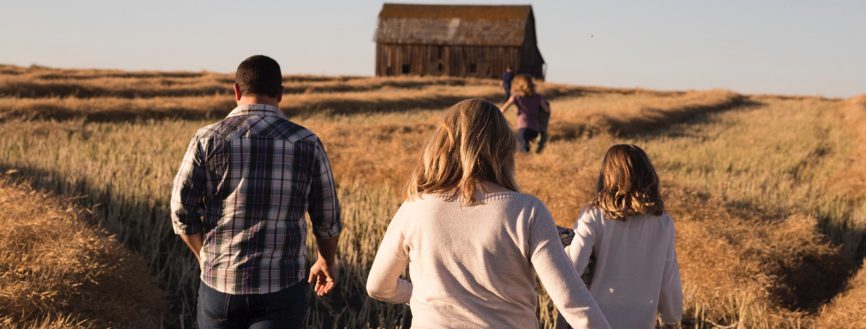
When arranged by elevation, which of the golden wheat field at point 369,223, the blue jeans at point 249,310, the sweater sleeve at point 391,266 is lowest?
the golden wheat field at point 369,223

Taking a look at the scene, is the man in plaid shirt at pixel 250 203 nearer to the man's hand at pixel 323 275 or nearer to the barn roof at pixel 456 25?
the man's hand at pixel 323 275

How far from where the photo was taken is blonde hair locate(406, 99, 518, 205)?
193 centimetres

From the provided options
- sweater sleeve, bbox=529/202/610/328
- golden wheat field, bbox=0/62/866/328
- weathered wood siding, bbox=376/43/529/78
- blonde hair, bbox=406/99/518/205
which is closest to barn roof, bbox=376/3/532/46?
weathered wood siding, bbox=376/43/529/78

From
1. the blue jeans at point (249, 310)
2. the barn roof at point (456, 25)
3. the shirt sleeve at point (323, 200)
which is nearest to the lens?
the blue jeans at point (249, 310)

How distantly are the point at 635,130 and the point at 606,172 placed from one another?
50.3 feet

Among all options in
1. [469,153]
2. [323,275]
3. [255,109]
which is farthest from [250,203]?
[469,153]

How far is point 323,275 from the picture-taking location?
114 inches

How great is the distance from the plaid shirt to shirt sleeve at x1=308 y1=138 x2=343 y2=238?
0.18 feet

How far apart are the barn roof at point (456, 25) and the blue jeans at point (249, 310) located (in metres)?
42.4

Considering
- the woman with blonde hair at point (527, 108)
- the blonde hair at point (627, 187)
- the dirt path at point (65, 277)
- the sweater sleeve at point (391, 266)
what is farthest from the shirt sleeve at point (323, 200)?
the woman with blonde hair at point (527, 108)

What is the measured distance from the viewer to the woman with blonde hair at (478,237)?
1.88 metres

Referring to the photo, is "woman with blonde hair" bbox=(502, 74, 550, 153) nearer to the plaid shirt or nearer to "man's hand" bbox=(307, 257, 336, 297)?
"man's hand" bbox=(307, 257, 336, 297)

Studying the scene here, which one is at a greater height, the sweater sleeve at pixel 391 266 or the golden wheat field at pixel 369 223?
the sweater sleeve at pixel 391 266

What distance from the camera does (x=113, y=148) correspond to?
1089cm
